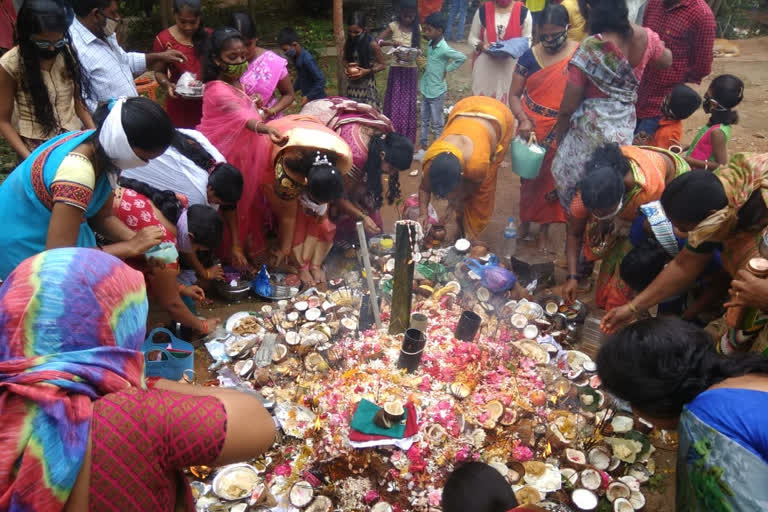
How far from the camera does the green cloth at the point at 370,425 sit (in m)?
2.60

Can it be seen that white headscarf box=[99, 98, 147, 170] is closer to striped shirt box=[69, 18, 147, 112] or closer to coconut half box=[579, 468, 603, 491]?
striped shirt box=[69, 18, 147, 112]

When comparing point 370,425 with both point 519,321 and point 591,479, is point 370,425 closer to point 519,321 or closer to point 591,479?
point 591,479

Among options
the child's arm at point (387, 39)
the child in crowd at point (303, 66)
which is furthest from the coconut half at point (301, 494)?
the child's arm at point (387, 39)

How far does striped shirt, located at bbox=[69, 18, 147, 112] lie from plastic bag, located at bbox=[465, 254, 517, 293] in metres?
2.97

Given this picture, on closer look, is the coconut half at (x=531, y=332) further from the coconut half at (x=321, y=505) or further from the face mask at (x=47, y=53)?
the face mask at (x=47, y=53)

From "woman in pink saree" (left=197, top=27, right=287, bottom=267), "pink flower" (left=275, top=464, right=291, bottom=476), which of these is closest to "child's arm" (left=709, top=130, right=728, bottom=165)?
"woman in pink saree" (left=197, top=27, right=287, bottom=267)

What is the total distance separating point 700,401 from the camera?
5.00 feet

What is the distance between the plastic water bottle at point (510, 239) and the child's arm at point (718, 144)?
169cm

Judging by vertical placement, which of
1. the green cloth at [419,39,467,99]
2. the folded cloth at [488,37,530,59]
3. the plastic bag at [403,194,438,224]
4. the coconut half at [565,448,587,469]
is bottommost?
the coconut half at [565,448,587,469]

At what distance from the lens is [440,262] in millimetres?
4184

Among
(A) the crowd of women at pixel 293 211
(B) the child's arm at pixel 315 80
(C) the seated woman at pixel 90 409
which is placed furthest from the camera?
(B) the child's arm at pixel 315 80

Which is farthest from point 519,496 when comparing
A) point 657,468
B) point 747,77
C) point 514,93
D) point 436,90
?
point 747,77

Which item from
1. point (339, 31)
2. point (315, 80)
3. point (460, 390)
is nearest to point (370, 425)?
point (460, 390)

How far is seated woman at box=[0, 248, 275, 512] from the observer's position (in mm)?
1098
